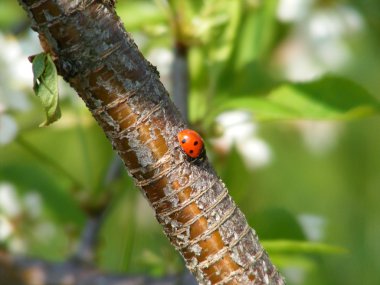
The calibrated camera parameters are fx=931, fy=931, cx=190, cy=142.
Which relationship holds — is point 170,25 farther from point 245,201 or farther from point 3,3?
point 3,3

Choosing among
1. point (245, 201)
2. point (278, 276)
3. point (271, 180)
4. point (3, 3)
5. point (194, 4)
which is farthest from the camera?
point (271, 180)

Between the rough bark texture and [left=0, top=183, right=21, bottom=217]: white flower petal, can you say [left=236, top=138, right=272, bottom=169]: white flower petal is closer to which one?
[left=0, top=183, right=21, bottom=217]: white flower petal

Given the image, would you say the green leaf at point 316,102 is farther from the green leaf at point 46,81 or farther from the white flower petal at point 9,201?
the white flower petal at point 9,201

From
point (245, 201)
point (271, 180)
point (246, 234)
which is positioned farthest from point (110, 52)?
point (271, 180)

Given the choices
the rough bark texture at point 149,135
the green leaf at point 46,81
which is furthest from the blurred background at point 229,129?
the green leaf at point 46,81

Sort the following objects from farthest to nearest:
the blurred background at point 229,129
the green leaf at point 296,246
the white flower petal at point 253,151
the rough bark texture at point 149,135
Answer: the white flower petal at point 253,151, the blurred background at point 229,129, the green leaf at point 296,246, the rough bark texture at point 149,135

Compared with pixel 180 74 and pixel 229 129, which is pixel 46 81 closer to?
pixel 180 74
